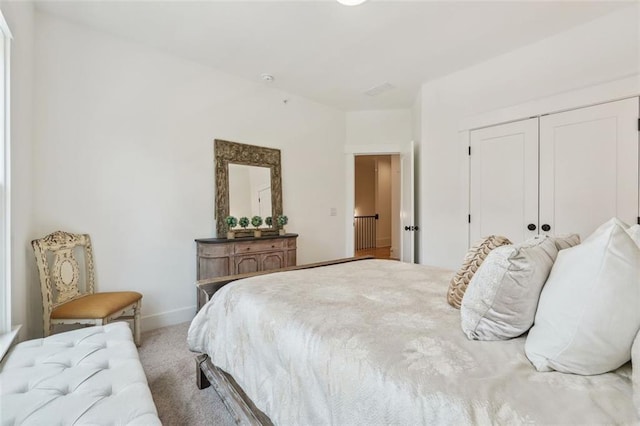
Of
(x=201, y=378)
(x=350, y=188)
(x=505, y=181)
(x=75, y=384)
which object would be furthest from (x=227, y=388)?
(x=350, y=188)

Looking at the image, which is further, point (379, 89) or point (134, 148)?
point (379, 89)

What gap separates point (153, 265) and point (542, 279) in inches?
124

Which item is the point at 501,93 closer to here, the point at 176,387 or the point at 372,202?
the point at 176,387

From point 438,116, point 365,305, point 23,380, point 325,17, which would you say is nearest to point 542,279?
point 365,305

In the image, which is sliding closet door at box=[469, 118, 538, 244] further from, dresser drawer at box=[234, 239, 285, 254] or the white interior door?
dresser drawer at box=[234, 239, 285, 254]

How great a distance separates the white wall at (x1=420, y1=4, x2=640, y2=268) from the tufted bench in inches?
129

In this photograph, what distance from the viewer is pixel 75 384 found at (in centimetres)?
117

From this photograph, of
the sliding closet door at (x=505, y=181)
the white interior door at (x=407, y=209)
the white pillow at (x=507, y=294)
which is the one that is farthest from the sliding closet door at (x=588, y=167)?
the white pillow at (x=507, y=294)

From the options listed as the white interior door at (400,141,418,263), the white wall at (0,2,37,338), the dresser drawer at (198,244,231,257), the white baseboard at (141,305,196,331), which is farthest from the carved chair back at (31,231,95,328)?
the white interior door at (400,141,418,263)

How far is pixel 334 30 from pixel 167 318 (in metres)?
3.29

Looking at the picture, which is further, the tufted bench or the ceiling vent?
the ceiling vent

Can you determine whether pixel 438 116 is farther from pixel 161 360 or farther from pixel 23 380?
pixel 23 380

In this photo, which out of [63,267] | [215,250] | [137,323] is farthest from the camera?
[215,250]

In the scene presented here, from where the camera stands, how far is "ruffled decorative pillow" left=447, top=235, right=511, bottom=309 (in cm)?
121
